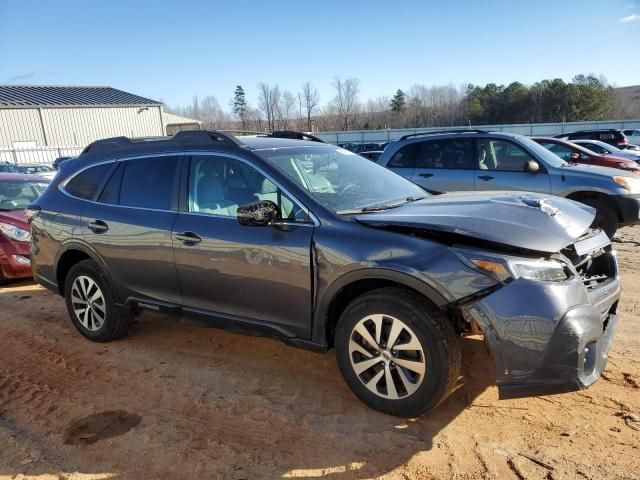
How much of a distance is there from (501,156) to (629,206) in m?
1.90

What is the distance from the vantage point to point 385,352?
311 centimetres

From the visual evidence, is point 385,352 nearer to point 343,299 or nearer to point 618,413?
point 343,299

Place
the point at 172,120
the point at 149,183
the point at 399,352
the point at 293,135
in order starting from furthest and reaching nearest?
the point at 172,120, the point at 293,135, the point at 149,183, the point at 399,352

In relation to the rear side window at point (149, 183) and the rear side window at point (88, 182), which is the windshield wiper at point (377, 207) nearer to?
the rear side window at point (149, 183)

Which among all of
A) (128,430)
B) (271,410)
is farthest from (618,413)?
(128,430)

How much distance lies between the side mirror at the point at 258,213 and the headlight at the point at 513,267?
1.29 meters

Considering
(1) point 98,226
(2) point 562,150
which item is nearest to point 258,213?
(1) point 98,226

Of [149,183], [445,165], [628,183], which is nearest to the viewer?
[149,183]

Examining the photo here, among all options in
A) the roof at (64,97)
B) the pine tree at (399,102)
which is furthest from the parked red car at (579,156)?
the pine tree at (399,102)

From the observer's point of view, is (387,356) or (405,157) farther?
(405,157)

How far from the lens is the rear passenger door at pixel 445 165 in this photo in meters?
7.95

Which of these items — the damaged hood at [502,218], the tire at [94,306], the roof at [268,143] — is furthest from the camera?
the tire at [94,306]

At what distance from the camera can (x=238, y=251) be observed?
11.9 ft

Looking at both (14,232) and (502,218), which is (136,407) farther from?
(14,232)
